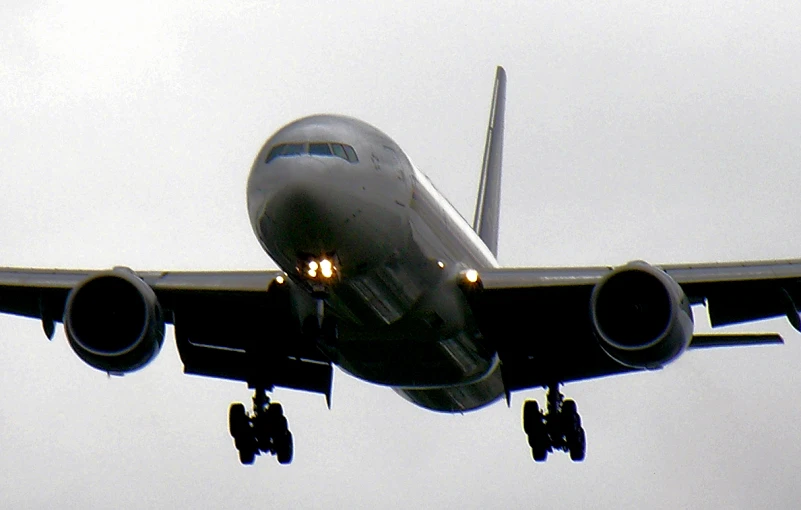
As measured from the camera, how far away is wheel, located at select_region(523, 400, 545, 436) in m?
30.3

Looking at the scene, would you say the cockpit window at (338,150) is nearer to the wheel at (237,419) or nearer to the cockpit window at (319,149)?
the cockpit window at (319,149)

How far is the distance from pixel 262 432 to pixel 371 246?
26.9 ft

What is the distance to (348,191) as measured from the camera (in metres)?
22.2

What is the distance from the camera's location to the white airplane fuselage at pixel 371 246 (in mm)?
21906

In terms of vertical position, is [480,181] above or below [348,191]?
above

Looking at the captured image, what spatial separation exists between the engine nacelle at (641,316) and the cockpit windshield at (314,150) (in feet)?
16.2

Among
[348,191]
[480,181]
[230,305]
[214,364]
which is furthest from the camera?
[480,181]

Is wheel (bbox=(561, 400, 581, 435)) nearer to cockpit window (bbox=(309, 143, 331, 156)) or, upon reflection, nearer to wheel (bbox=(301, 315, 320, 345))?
wheel (bbox=(301, 315, 320, 345))

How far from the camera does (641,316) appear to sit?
25203 mm

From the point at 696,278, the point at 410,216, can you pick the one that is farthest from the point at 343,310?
the point at 696,278

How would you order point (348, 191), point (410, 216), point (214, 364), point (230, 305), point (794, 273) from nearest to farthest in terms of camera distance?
point (348, 191) < point (410, 216) < point (794, 273) < point (230, 305) < point (214, 364)

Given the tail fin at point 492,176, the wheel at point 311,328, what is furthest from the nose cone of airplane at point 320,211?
the tail fin at point 492,176

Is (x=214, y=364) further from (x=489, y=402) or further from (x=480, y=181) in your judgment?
(x=480, y=181)

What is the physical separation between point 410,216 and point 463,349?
3.41m
